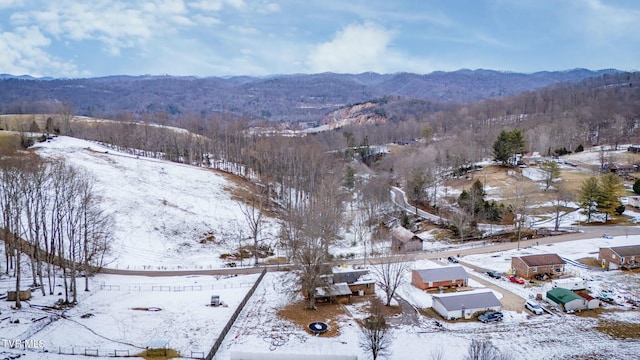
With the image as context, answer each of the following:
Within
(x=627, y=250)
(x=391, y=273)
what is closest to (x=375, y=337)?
(x=391, y=273)

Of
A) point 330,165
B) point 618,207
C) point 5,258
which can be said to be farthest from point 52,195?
point 618,207

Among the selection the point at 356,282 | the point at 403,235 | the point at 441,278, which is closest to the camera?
the point at 356,282

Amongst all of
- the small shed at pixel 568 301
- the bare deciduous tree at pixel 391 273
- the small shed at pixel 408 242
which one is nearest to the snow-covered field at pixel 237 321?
the small shed at pixel 568 301

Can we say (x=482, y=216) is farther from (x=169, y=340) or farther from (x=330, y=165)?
(x=169, y=340)

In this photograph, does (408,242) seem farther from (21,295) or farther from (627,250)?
(21,295)

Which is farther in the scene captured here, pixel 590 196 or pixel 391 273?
pixel 590 196

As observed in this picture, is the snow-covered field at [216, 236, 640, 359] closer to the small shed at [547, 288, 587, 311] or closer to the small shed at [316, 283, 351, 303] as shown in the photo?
the small shed at [547, 288, 587, 311]
